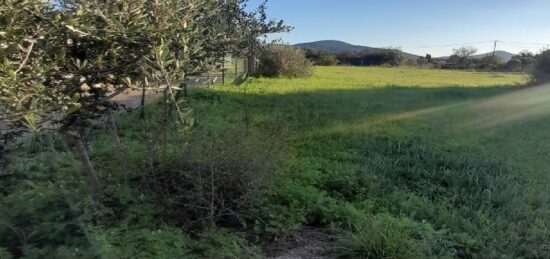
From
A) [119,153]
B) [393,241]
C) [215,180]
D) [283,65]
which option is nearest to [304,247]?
[393,241]

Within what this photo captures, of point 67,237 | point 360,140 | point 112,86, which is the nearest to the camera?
point 67,237

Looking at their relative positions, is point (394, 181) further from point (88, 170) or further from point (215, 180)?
point (88, 170)

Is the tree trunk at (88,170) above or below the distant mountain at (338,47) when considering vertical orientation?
below

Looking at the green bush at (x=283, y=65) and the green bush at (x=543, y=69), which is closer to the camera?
the green bush at (x=543, y=69)

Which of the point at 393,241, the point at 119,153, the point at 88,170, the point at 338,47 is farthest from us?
the point at 338,47

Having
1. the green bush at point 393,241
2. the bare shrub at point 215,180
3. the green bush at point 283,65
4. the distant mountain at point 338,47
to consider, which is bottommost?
the green bush at point 393,241

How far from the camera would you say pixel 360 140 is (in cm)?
739

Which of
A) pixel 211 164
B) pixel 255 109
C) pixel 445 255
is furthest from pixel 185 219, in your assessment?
pixel 255 109

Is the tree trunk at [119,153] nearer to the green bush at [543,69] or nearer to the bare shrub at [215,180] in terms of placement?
the bare shrub at [215,180]

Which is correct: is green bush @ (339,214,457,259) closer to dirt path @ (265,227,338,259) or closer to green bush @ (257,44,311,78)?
dirt path @ (265,227,338,259)

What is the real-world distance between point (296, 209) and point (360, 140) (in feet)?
12.0

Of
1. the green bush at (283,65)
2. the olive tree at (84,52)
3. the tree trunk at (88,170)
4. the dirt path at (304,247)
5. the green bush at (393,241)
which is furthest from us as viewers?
the green bush at (283,65)

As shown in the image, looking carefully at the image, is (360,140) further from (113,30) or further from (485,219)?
(113,30)

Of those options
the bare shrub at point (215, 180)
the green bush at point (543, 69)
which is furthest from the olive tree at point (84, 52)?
the green bush at point (543, 69)
